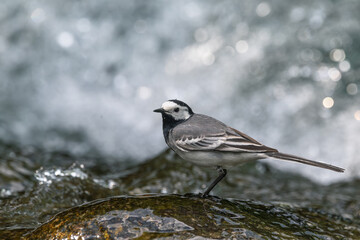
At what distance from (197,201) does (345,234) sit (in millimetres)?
1913

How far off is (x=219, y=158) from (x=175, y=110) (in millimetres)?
965

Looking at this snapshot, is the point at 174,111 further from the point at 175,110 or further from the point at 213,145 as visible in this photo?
the point at 213,145

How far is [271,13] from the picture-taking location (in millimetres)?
12133

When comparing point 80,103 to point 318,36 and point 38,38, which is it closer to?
point 38,38

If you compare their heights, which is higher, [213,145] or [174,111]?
[174,111]

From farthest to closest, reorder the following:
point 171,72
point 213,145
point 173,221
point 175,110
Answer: point 171,72 < point 175,110 < point 213,145 < point 173,221

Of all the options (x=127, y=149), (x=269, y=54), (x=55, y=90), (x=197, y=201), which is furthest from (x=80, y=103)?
(x=197, y=201)

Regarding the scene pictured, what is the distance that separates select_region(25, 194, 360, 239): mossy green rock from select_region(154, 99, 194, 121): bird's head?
1076 millimetres

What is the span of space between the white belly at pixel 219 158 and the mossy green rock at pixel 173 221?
0.43 metres

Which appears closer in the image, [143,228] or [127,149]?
[143,228]

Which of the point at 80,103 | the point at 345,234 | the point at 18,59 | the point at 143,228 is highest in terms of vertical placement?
the point at 18,59

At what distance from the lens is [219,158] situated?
520 centimetres

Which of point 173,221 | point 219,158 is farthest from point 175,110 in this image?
point 173,221

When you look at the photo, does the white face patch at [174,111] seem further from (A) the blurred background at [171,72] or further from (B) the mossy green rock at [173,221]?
(A) the blurred background at [171,72]
